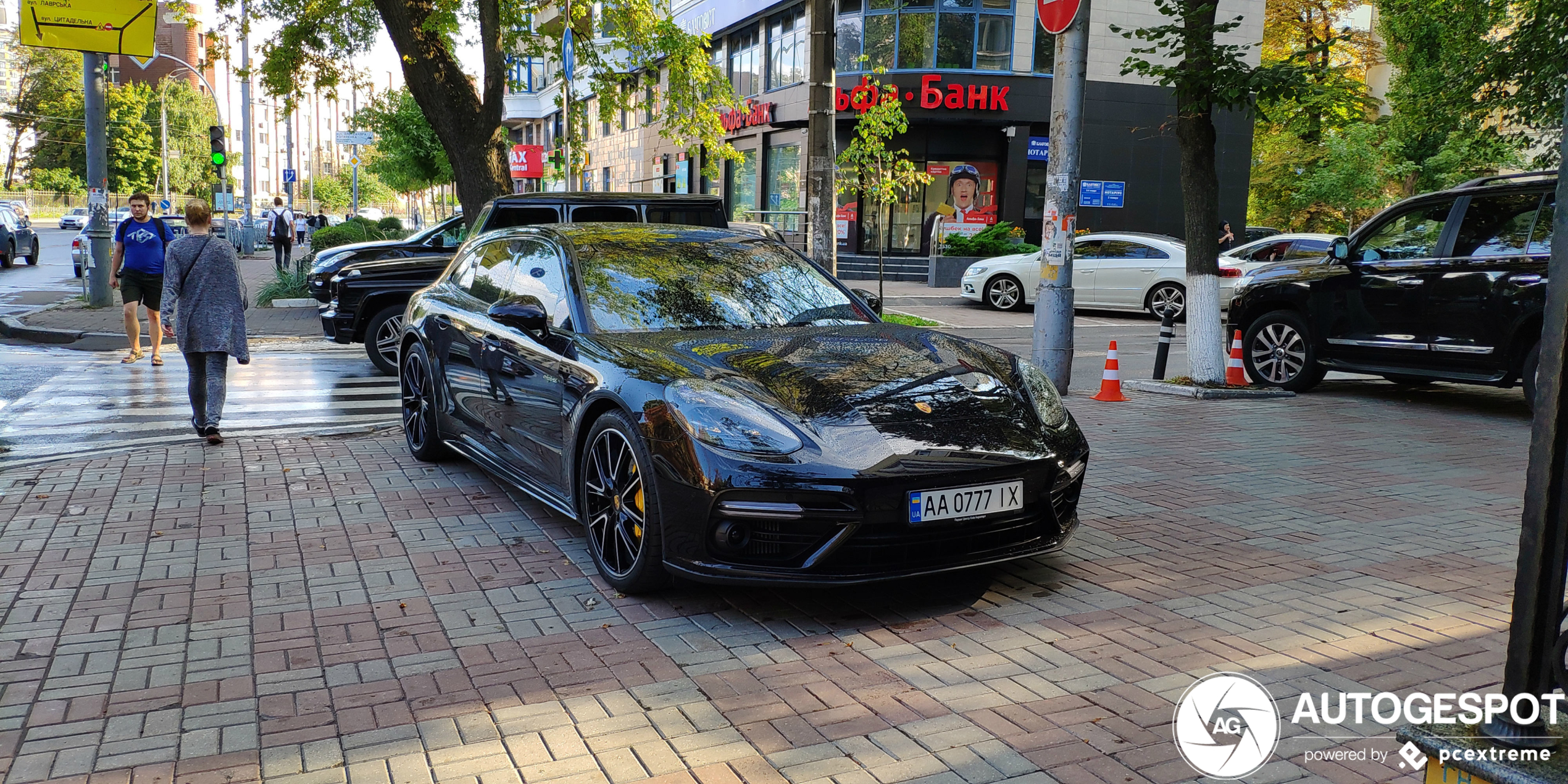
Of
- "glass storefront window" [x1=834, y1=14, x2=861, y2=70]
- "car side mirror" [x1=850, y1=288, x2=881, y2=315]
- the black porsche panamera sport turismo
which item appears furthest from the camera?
"glass storefront window" [x1=834, y1=14, x2=861, y2=70]

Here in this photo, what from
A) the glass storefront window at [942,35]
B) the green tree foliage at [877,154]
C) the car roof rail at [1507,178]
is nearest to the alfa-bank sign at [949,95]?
the glass storefront window at [942,35]

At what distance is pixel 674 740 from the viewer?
3285 millimetres

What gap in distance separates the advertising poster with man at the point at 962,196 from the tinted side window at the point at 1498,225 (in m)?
22.3

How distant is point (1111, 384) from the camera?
10.5 meters

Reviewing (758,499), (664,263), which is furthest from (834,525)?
(664,263)

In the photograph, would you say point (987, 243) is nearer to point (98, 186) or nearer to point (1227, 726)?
point (98, 186)

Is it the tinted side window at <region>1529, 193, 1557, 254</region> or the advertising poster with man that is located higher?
the advertising poster with man

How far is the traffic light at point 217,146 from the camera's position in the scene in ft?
80.0

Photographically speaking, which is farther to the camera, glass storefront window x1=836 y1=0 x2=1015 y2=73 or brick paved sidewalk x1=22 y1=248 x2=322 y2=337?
glass storefront window x1=836 y1=0 x2=1015 y2=73

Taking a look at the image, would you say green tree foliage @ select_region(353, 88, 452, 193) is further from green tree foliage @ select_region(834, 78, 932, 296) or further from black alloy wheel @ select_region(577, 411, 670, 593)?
black alloy wheel @ select_region(577, 411, 670, 593)

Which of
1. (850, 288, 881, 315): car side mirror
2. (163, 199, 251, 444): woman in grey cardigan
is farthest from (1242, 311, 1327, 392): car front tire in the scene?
(163, 199, 251, 444): woman in grey cardigan

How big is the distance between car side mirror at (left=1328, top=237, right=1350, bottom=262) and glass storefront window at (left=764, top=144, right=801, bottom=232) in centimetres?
Answer: 2346

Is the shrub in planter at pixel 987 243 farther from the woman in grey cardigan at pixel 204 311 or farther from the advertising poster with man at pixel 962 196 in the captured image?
the woman in grey cardigan at pixel 204 311

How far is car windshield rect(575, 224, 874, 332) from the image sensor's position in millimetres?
5305
